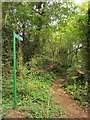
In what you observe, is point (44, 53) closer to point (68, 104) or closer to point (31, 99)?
point (68, 104)

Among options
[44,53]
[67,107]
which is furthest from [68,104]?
[44,53]

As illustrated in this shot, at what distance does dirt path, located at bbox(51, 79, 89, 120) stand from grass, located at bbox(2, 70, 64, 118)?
0.19 metres

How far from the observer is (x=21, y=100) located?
4402 mm

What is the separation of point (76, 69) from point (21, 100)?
2376 millimetres

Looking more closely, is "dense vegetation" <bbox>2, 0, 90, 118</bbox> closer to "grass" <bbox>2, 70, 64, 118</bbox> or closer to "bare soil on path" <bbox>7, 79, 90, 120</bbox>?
"grass" <bbox>2, 70, 64, 118</bbox>

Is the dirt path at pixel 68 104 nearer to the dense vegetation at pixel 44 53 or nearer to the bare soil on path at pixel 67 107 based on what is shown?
the bare soil on path at pixel 67 107

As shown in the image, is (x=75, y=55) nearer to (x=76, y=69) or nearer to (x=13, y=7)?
(x=76, y=69)

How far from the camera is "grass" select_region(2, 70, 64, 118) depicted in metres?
4.04

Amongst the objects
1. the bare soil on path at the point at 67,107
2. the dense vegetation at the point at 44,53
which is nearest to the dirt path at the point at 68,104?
the bare soil on path at the point at 67,107

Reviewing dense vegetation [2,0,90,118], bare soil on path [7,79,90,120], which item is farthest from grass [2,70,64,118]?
bare soil on path [7,79,90,120]

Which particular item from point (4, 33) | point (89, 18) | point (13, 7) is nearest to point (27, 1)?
point (13, 7)

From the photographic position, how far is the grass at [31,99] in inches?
159

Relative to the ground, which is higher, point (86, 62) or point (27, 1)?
point (27, 1)

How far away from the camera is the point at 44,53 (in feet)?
22.7
